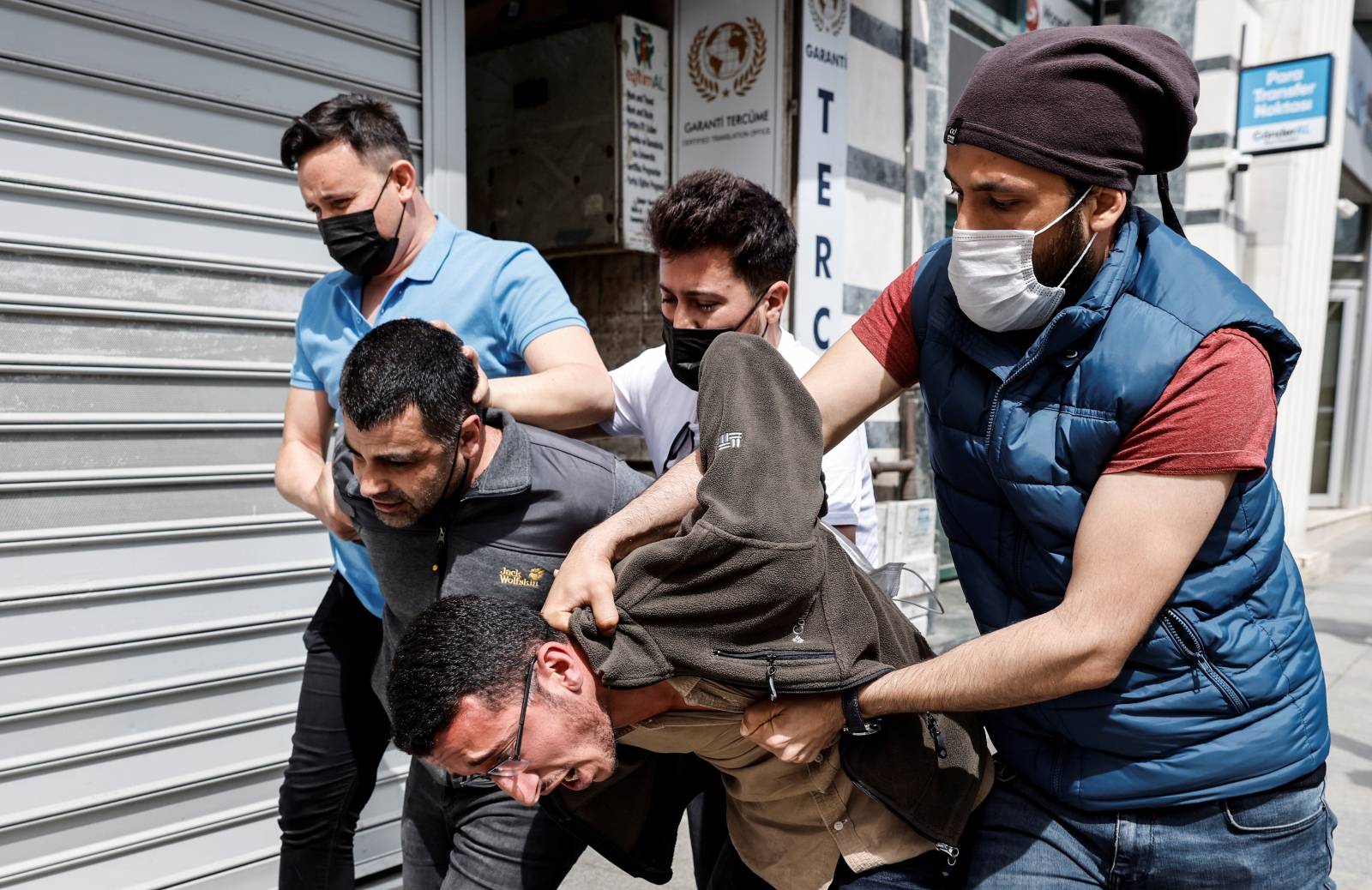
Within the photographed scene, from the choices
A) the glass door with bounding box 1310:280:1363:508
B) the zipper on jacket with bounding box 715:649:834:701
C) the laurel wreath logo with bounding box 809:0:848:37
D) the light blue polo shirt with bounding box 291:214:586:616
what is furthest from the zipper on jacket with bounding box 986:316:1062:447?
the glass door with bounding box 1310:280:1363:508

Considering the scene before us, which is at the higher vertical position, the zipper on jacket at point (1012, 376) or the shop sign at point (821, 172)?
the shop sign at point (821, 172)

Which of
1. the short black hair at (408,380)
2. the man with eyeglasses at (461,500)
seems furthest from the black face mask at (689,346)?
the short black hair at (408,380)

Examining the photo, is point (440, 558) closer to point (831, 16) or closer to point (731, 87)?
point (731, 87)

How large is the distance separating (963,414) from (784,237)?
102cm

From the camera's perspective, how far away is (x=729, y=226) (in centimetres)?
243

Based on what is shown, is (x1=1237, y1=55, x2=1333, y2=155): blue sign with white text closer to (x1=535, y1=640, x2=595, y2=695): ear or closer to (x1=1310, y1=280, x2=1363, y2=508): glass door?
(x1=1310, y1=280, x2=1363, y2=508): glass door

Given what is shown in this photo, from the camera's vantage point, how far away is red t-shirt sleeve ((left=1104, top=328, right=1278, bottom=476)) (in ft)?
4.54

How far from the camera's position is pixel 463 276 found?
2506 millimetres

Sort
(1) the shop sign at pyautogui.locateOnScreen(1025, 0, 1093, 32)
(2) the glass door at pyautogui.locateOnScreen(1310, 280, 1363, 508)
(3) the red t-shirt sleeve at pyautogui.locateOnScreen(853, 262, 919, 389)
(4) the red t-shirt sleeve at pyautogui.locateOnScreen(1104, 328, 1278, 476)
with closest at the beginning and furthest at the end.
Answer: (4) the red t-shirt sleeve at pyautogui.locateOnScreen(1104, 328, 1278, 476), (3) the red t-shirt sleeve at pyautogui.locateOnScreen(853, 262, 919, 389), (1) the shop sign at pyautogui.locateOnScreen(1025, 0, 1093, 32), (2) the glass door at pyautogui.locateOnScreen(1310, 280, 1363, 508)

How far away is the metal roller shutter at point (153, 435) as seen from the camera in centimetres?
301

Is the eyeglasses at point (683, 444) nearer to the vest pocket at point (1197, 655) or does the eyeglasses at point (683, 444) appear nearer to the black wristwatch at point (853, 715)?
the black wristwatch at point (853, 715)

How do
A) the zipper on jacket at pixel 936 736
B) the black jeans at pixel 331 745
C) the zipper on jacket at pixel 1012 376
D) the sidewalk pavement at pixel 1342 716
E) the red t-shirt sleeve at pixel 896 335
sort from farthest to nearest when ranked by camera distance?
the sidewalk pavement at pixel 1342 716
the black jeans at pixel 331 745
the red t-shirt sleeve at pixel 896 335
the zipper on jacket at pixel 936 736
the zipper on jacket at pixel 1012 376

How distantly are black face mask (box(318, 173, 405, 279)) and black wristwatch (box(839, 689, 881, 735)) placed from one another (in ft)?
5.20

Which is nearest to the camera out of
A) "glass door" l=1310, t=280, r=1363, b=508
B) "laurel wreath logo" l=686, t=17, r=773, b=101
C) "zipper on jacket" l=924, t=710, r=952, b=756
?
"zipper on jacket" l=924, t=710, r=952, b=756
